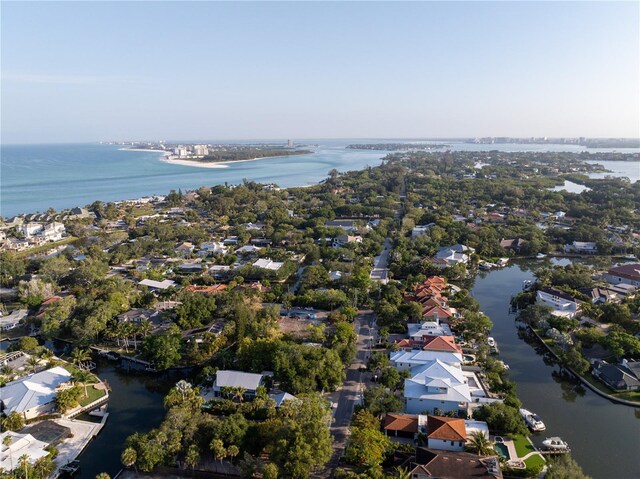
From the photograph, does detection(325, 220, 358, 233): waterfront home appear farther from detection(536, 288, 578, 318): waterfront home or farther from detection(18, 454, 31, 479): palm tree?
detection(18, 454, 31, 479): palm tree

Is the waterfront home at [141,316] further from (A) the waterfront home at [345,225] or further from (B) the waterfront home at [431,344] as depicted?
(A) the waterfront home at [345,225]

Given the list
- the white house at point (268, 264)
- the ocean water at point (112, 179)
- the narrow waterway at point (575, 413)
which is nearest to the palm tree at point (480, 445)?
the narrow waterway at point (575, 413)

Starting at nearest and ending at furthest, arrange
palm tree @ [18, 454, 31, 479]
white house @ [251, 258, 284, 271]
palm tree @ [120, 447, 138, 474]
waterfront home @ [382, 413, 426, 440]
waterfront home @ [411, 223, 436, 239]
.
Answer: palm tree @ [18, 454, 31, 479] → palm tree @ [120, 447, 138, 474] → waterfront home @ [382, 413, 426, 440] → white house @ [251, 258, 284, 271] → waterfront home @ [411, 223, 436, 239]

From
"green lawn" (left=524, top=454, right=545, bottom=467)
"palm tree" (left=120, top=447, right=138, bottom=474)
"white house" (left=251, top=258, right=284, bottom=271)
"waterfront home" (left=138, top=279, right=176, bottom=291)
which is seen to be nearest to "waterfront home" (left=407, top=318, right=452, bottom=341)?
"green lawn" (left=524, top=454, right=545, bottom=467)

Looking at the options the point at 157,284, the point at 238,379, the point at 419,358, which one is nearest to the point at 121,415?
the point at 238,379

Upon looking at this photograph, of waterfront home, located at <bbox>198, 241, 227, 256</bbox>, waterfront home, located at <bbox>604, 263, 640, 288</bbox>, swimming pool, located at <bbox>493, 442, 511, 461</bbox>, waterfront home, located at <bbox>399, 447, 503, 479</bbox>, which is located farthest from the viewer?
waterfront home, located at <bbox>198, 241, 227, 256</bbox>

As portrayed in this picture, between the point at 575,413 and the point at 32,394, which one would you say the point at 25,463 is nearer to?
the point at 32,394

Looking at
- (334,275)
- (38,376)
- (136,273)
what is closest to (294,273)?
(334,275)
